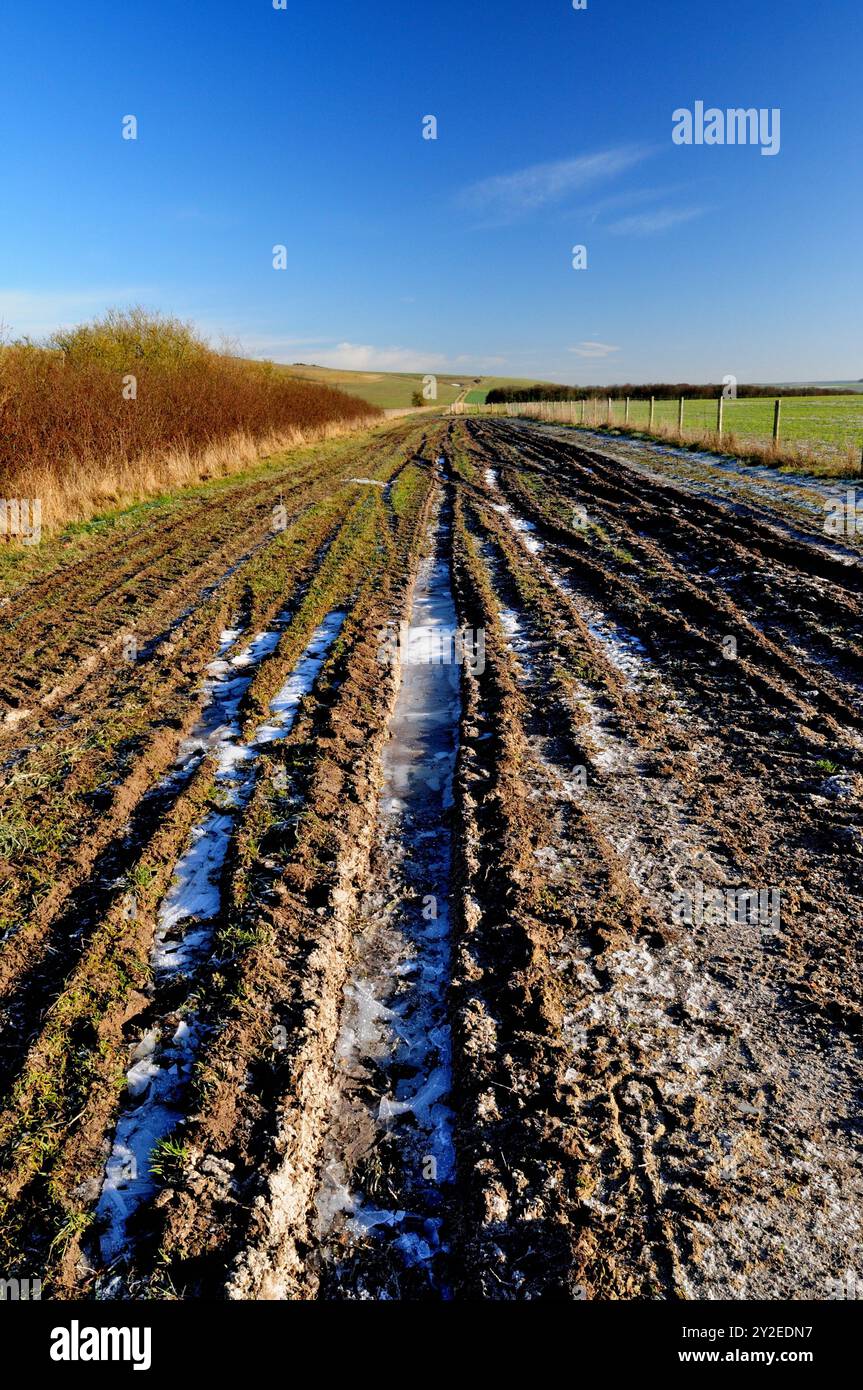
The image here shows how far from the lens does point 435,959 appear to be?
338cm

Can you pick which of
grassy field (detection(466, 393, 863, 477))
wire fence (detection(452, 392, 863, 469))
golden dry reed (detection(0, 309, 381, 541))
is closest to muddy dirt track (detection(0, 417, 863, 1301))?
golden dry reed (detection(0, 309, 381, 541))

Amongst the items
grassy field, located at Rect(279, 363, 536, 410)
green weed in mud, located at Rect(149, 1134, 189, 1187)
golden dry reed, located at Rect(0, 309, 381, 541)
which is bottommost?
green weed in mud, located at Rect(149, 1134, 189, 1187)

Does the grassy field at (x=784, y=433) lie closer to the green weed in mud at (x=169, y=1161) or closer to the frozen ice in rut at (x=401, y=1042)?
the frozen ice in rut at (x=401, y=1042)

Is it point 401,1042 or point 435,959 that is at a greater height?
point 435,959

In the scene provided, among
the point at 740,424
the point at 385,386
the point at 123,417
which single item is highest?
the point at 385,386

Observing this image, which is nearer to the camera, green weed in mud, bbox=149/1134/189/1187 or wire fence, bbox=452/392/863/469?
green weed in mud, bbox=149/1134/189/1187

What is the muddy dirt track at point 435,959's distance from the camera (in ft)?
7.39

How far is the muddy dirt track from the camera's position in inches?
88.7

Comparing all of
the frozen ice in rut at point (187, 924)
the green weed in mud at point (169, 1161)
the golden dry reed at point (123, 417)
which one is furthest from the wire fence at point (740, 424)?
the green weed in mud at point (169, 1161)

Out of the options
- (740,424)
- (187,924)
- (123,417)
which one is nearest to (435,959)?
(187,924)

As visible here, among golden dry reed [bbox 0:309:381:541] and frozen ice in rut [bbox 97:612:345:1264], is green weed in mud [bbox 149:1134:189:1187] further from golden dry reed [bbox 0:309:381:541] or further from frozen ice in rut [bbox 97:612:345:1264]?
golden dry reed [bbox 0:309:381:541]

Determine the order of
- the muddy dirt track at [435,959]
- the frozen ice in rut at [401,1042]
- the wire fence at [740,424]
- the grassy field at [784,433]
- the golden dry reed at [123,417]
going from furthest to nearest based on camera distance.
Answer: the wire fence at [740,424], the grassy field at [784,433], the golden dry reed at [123,417], the frozen ice in rut at [401,1042], the muddy dirt track at [435,959]

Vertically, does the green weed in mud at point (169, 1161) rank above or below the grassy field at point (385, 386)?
below

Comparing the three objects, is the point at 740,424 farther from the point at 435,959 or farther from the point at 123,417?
the point at 435,959
